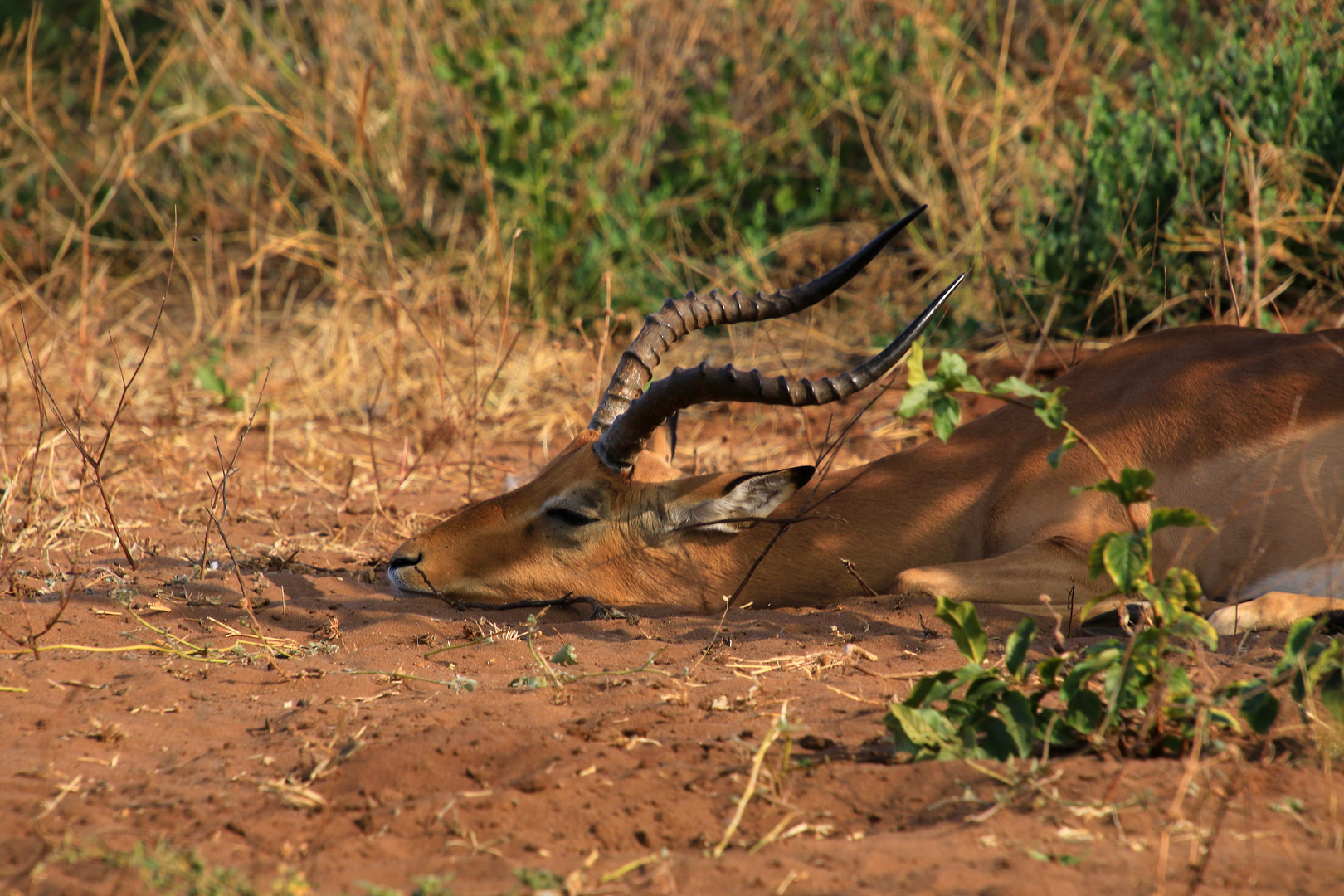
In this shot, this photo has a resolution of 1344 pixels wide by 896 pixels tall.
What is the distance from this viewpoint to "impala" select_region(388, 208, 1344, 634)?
4.43 m

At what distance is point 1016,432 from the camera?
503 cm

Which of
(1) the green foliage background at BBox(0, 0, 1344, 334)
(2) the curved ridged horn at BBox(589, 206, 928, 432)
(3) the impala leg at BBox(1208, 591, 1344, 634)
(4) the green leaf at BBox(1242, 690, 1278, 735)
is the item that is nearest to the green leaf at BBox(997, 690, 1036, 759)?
(4) the green leaf at BBox(1242, 690, 1278, 735)

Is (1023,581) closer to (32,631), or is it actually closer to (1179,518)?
(1179,518)

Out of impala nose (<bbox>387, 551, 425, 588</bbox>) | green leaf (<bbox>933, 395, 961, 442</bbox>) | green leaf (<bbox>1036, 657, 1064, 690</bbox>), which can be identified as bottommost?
impala nose (<bbox>387, 551, 425, 588</bbox>)

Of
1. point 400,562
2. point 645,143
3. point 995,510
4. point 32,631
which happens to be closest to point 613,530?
point 400,562

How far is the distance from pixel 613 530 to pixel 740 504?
0.53 m

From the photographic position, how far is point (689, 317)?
16.6 ft

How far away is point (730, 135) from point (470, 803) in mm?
8152

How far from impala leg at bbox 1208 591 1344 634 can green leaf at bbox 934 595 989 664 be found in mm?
1468

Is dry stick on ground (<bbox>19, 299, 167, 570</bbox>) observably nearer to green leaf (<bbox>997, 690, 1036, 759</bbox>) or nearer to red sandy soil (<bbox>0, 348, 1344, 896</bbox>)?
red sandy soil (<bbox>0, 348, 1344, 896</bbox>)

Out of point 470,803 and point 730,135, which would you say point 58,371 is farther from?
point 470,803

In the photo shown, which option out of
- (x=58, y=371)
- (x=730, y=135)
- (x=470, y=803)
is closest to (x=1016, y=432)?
(x=470, y=803)

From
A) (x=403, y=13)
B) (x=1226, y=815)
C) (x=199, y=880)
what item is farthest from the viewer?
(x=403, y=13)

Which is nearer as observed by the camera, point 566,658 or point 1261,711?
point 1261,711
